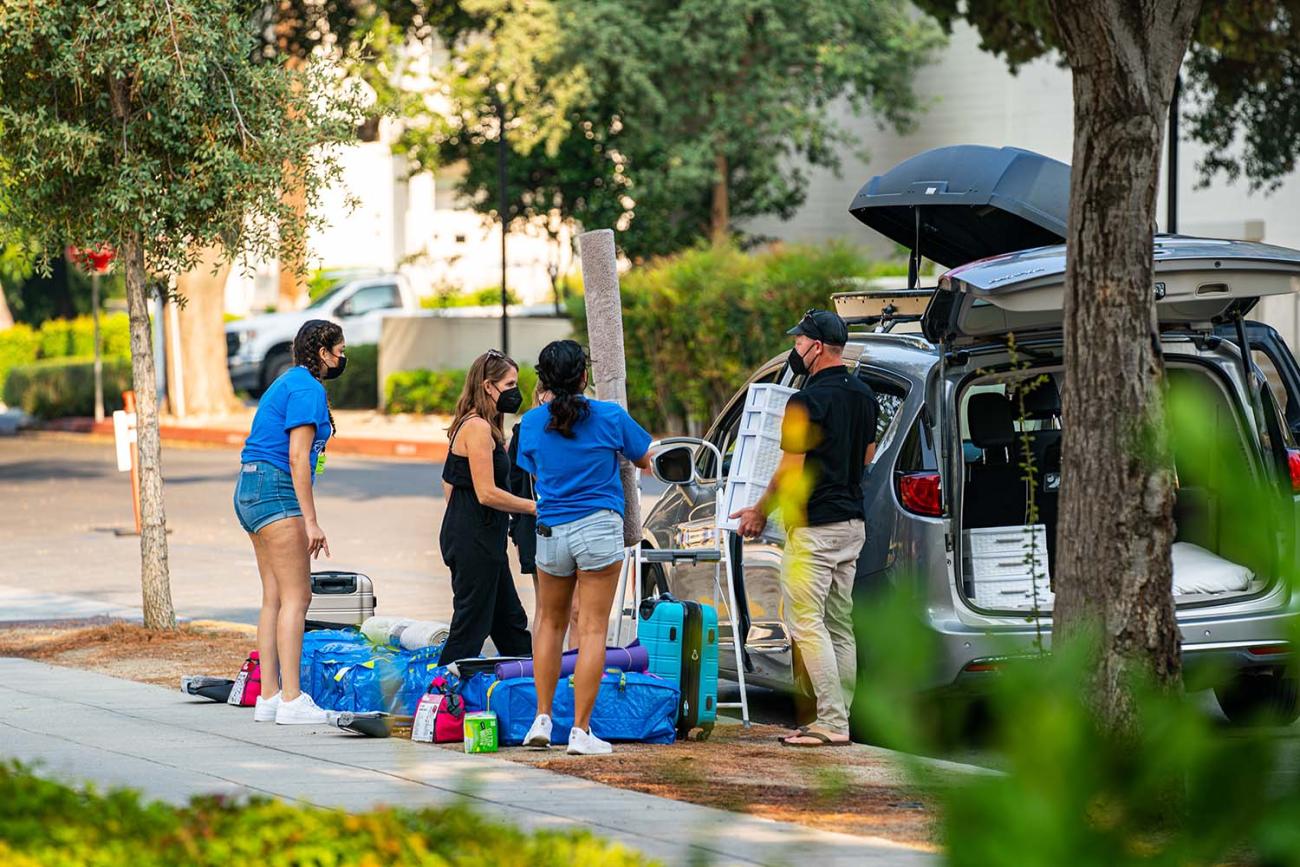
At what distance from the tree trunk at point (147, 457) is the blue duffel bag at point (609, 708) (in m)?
4.02

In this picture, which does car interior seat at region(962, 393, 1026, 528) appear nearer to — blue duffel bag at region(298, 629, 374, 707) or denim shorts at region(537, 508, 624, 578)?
denim shorts at region(537, 508, 624, 578)

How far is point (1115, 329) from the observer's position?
6047 millimetres

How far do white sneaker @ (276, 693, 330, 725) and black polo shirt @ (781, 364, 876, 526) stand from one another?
226 centimetres

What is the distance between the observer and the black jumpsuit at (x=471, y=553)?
847 centimetres

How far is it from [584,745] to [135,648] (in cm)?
427

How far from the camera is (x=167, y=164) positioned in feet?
35.8

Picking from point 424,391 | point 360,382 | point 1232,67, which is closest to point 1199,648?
point 1232,67

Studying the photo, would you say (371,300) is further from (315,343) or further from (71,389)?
(315,343)

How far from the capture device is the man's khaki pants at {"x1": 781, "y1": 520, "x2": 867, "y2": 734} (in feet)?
25.1

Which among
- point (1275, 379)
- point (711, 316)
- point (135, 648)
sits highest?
point (711, 316)

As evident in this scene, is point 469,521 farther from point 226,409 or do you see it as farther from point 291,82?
point 226,409

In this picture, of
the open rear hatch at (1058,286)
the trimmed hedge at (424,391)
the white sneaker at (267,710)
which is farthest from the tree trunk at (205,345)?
the open rear hatch at (1058,286)

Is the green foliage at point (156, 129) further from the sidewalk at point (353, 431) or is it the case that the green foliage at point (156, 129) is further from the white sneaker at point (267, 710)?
the sidewalk at point (353, 431)

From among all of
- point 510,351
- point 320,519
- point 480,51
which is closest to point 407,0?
point 480,51
